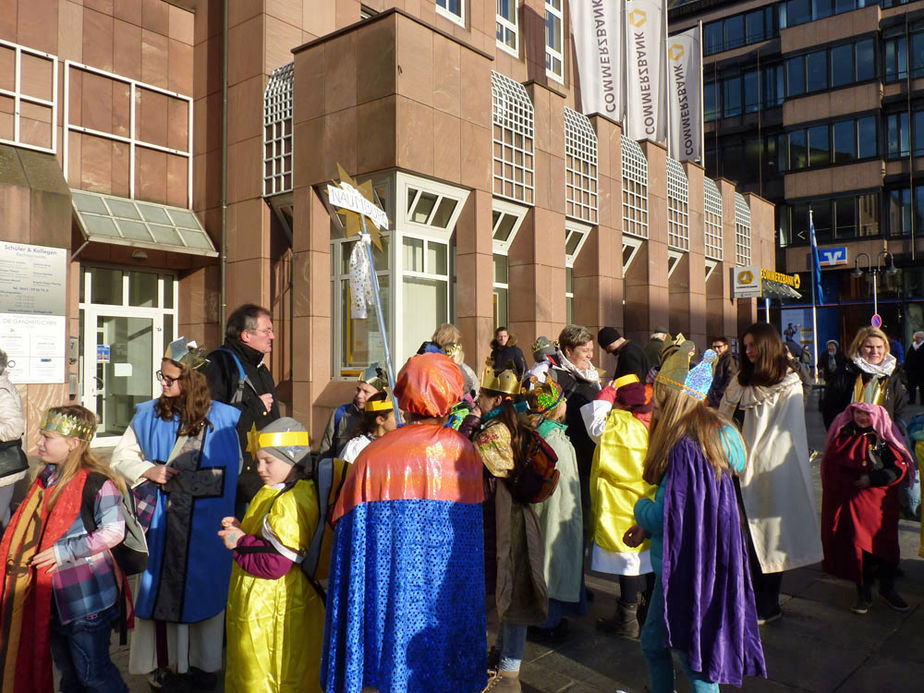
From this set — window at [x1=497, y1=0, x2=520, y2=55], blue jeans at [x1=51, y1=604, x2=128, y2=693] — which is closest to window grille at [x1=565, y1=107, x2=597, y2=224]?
window at [x1=497, y1=0, x2=520, y2=55]

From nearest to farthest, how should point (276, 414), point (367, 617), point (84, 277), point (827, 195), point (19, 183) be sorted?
point (367, 617) < point (276, 414) < point (19, 183) < point (84, 277) < point (827, 195)

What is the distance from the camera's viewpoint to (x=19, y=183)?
10039 millimetres

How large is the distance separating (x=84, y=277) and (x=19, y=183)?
2.21 m

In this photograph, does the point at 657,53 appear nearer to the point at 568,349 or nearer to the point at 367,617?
the point at 568,349

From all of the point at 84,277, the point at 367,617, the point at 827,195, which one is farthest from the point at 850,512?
the point at 827,195

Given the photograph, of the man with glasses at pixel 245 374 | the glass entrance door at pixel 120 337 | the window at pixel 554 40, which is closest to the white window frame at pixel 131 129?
the glass entrance door at pixel 120 337

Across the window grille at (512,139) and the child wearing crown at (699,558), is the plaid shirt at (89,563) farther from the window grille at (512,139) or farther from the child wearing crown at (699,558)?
the window grille at (512,139)

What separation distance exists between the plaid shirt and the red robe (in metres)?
4.48

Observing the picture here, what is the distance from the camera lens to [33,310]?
10.2 metres

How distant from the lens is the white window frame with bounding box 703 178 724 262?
774 inches

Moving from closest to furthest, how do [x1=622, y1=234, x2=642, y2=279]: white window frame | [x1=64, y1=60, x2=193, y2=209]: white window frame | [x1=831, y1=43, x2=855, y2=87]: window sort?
1. [x1=64, y1=60, x2=193, y2=209]: white window frame
2. [x1=622, y1=234, x2=642, y2=279]: white window frame
3. [x1=831, y1=43, x2=855, y2=87]: window

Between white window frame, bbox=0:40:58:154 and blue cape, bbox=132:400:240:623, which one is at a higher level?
white window frame, bbox=0:40:58:154

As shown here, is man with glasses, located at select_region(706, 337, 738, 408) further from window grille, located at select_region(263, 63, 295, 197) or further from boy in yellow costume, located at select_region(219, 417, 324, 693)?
window grille, located at select_region(263, 63, 295, 197)

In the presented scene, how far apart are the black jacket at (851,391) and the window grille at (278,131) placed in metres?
8.95
